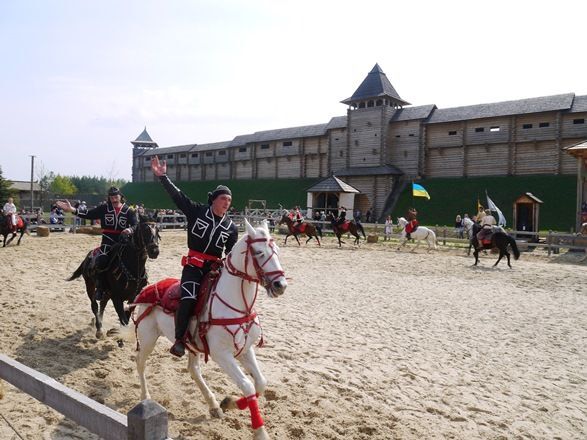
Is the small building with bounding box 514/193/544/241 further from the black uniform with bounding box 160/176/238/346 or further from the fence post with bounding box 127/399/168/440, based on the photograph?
the fence post with bounding box 127/399/168/440

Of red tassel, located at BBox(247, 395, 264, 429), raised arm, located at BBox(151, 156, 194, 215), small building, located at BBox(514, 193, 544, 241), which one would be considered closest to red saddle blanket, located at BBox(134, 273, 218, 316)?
raised arm, located at BBox(151, 156, 194, 215)

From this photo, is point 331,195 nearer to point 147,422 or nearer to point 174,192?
point 174,192

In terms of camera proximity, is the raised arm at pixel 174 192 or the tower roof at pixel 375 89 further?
the tower roof at pixel 375 89

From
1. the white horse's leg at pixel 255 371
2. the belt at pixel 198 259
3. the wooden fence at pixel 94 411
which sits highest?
the belt at pixel 198 259

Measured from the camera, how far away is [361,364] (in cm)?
599

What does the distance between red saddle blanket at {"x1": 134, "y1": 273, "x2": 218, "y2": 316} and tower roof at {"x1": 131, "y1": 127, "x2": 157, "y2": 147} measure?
78.5m

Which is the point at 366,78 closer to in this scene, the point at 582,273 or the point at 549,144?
the point at 549,144

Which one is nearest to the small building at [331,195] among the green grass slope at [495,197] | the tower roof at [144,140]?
the green grass slope at [495,197]

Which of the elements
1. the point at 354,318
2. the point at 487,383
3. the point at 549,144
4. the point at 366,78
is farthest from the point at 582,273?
the point at 366,78

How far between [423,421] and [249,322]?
7.18 ft

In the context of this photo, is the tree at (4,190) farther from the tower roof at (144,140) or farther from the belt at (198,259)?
the belt at (198,259)

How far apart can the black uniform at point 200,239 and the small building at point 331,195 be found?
3374cm

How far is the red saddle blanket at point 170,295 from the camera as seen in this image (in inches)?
169

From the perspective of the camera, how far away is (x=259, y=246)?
12.3 ft
